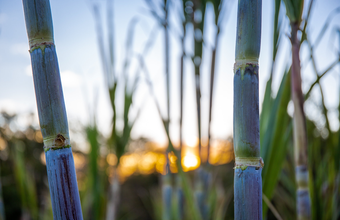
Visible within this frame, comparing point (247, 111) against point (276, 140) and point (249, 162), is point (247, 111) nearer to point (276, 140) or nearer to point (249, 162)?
point (249, 162)

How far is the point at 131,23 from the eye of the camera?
995 mm

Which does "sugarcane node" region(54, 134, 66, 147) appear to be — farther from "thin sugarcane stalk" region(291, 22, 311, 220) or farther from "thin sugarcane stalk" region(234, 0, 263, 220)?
"thin sugarcane stalk" region(291, 22, 311, 220)

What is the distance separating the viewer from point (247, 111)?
0.25 metres

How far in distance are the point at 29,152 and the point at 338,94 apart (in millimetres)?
5691

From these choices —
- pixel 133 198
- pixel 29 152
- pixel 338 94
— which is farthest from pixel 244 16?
pixel 29 152

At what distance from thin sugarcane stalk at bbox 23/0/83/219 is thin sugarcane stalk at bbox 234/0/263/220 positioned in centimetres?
19

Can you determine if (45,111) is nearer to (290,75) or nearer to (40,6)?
(40,6)

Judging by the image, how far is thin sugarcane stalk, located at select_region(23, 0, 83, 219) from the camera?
0.83 ft

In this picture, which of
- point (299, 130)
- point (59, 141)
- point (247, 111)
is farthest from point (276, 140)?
point (59, 141)

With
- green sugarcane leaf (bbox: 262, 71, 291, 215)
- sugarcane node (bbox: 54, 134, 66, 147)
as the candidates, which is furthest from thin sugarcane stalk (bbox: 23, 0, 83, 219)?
green sugarcane leaf (bbox: 262, 71, 291, 215)

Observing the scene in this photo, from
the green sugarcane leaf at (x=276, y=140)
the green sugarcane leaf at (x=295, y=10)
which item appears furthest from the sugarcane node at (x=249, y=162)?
the green sugarcane leaf at (x=295, y=10)

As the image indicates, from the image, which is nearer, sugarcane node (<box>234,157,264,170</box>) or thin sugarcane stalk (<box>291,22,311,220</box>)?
sugarcane node (<box>234,157,264,170</box>)

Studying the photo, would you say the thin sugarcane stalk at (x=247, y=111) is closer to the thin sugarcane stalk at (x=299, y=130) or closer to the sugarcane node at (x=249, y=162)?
the sugarcane node at (x=249, y=162)

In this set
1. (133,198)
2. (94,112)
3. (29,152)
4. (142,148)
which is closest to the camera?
(94,112)
